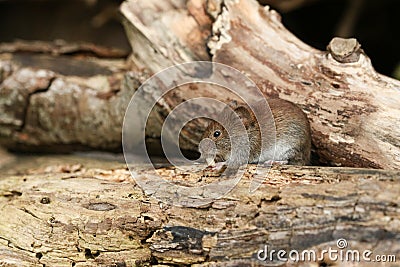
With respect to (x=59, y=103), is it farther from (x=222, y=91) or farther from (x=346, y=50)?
(x=346, y=50)

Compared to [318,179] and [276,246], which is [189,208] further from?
[318,179]

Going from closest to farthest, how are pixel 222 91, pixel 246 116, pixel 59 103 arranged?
pixel 246 116 < pixel 222 91 < pixel 59 103

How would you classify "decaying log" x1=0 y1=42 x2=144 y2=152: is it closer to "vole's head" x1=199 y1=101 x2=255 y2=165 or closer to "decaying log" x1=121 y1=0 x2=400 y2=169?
"decaying log" x1=121 y1=0 x2=400 y2=169

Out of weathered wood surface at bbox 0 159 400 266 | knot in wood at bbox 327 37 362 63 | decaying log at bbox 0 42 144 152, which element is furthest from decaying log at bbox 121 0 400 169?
decaying log at bbox 0 42 144 152

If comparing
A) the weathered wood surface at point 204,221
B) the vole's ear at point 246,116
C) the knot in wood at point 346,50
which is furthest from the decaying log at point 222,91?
the weathered wood surface at point 204,221

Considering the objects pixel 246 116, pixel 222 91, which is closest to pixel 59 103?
pixel 222 91

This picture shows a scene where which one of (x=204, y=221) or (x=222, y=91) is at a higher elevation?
(x=222, y=91)

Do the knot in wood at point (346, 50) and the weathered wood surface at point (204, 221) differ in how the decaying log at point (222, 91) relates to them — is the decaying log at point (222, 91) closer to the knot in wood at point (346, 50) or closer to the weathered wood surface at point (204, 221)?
the knot in wood at point (346, 50)
